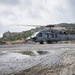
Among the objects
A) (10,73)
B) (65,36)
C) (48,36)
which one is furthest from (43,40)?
(10,73)

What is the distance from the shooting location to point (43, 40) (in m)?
47.2

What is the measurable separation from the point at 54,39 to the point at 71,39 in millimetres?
5419

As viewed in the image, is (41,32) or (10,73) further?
(41,32)

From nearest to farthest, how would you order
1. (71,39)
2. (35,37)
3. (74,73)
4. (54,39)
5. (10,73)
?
(74,73), (10,73), (35,37), (54,39), (71,39)

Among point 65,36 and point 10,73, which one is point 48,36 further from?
point 10,73

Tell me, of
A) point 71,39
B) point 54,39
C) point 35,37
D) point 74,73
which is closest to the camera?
point 74,73

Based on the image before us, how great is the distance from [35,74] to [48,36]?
4145 cm

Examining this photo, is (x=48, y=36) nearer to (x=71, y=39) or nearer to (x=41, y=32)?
(x=41, y=32)

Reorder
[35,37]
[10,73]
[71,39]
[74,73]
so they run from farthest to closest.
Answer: [71,39] < [35,37] < [10,73] < [74,73]

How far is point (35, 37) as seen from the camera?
4572cm

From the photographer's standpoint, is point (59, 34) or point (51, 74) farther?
point (59, 34)

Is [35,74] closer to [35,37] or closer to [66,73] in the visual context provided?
→ [66,73]

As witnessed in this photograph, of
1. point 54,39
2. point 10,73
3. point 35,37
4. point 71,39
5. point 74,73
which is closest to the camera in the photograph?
point 74,73

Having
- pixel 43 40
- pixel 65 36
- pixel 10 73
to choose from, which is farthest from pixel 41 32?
pixel 10 73
